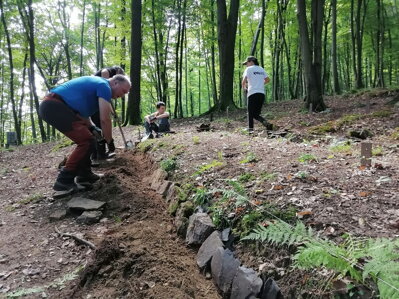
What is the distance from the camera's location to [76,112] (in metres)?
4.87

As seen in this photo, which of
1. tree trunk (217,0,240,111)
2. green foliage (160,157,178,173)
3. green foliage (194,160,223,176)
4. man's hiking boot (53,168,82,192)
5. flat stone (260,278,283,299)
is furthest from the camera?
tree trunk (217,0,240,111)

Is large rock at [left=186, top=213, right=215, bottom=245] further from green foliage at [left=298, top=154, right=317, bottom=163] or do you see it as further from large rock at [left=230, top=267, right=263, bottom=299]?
green foliage at [left=298, top=154, right=317, bottom=163]

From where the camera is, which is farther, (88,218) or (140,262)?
(88,218)

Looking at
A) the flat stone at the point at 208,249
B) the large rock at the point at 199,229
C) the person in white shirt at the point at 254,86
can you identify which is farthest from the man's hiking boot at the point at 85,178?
the person in white shirt at the point at 254,86

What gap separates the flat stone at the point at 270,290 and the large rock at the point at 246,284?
0.04 metres

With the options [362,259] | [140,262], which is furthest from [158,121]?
[362,259]

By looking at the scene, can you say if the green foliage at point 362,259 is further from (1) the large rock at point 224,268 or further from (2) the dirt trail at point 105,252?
(2) the dirt trail at point 105,252

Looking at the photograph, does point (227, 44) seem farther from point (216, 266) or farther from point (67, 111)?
point (216, 266)

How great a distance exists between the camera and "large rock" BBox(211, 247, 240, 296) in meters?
2.56

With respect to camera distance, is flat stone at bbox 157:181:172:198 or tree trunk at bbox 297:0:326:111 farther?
tree trunk at bbox 297:0:326:111

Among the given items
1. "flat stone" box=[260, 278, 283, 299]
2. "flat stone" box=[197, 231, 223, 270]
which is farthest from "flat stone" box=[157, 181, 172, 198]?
"flat stone" box=[260, 278, 283, 299]

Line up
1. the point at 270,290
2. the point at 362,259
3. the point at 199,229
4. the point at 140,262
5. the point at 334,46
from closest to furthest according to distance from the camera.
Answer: the point at 362,259
the point at 270,290
the point at 140,262
the point at 199,229
the point at 334,46

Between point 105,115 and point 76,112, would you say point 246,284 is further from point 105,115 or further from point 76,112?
point 76,112

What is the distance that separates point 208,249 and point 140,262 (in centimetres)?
66
